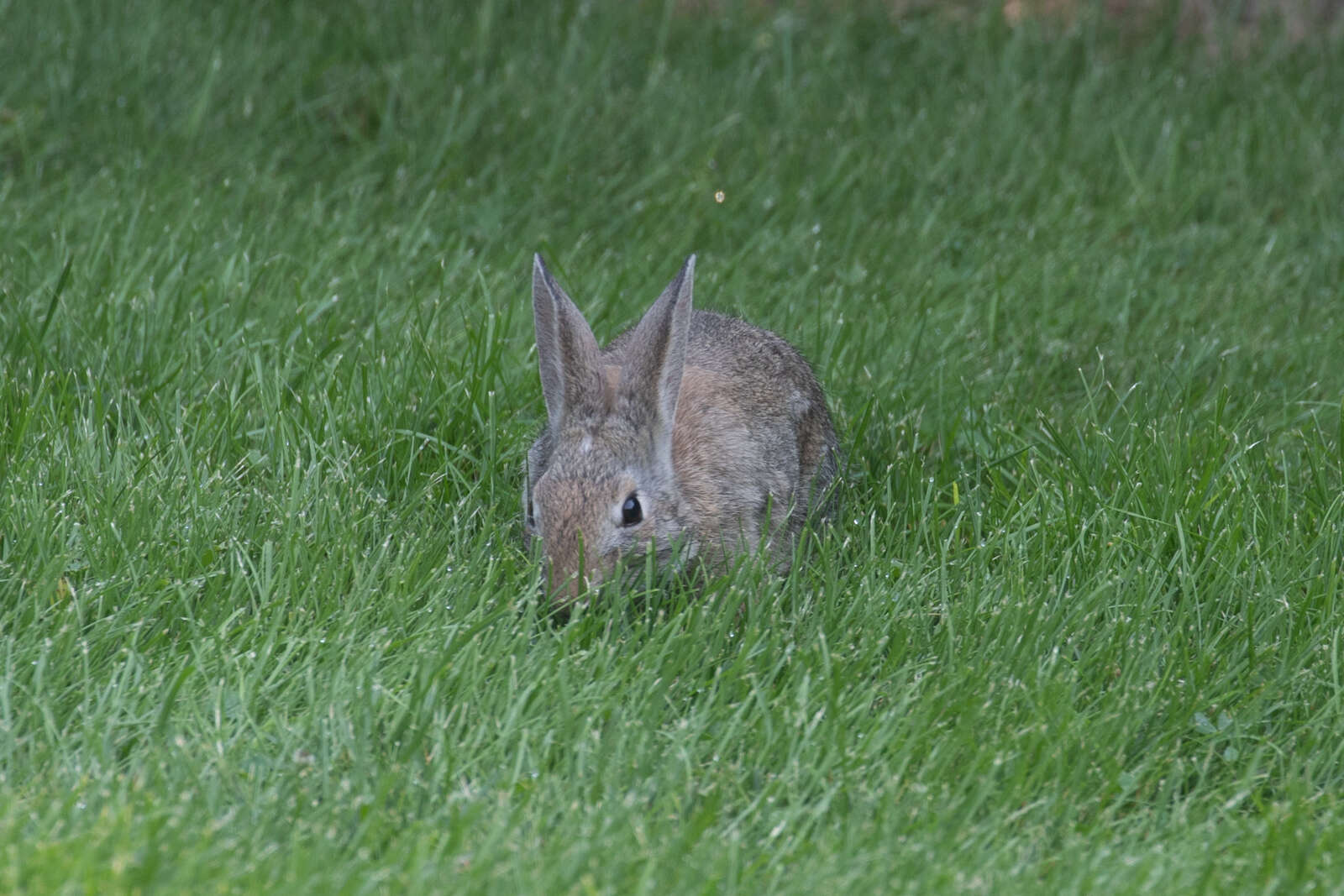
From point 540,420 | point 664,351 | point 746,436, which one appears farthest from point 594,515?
point 540,420

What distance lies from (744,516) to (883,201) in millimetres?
3278

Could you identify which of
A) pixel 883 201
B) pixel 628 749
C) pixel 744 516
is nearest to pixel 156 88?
pixel 883 201

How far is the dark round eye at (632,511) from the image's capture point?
418cm

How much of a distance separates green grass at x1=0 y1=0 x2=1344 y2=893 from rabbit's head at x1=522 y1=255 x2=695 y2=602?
23 cm

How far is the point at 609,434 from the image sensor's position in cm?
442

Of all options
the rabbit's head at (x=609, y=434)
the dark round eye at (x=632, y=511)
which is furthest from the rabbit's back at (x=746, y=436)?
the dark round eye at (x=632, y=511)

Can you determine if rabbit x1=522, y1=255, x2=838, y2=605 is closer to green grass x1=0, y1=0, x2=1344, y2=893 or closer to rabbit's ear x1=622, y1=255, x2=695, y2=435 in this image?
rabbit's ear x1=622, y1=255, x2=695, y2=435

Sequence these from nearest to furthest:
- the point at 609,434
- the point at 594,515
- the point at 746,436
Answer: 1. the point at 594,515
2. the point at 609,434
3. the point at 746,436

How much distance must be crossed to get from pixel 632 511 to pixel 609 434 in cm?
31

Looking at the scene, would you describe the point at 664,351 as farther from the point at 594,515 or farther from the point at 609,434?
the point at 594,515

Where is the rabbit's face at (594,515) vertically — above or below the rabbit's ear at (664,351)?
below

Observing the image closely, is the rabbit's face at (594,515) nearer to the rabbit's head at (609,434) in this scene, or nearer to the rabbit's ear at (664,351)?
the rabbit's head at (609,434)

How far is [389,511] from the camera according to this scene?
459 centimetres

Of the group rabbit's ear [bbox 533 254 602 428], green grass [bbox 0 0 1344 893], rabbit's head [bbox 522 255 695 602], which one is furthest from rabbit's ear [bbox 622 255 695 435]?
green grass [bbox 0 0 1344 893]
